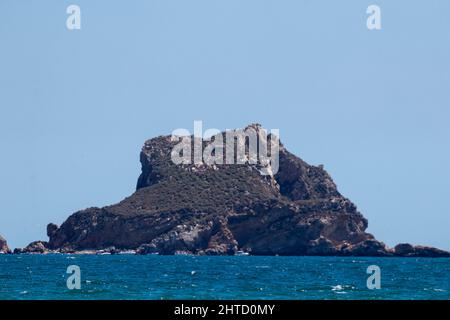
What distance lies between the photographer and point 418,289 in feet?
221

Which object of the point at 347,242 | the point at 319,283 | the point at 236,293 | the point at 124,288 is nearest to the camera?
Result: the point at 236,293

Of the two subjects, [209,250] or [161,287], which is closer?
[161,287]

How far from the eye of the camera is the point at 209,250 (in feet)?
653
